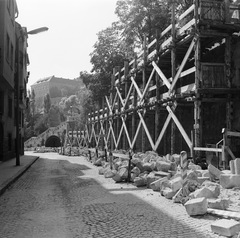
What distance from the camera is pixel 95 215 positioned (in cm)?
674

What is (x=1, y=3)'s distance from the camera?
55.2 ft

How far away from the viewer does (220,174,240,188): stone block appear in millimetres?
8328

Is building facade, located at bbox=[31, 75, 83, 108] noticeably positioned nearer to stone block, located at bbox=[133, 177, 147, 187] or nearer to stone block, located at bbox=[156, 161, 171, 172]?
stone block, located at bbox=[156, 161, 171, 172]

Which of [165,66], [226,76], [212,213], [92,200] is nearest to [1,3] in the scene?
[165,66]

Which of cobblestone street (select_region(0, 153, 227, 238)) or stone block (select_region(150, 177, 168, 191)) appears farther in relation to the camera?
stone block (select_region(150, 177, 168, 191))

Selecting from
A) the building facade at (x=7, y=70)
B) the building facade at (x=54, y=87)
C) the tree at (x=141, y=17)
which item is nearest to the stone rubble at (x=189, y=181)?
the building facade at (x=7, y=70)

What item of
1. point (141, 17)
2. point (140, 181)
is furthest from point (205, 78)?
point (141, 17)

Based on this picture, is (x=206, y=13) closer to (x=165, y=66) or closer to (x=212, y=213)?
(x=165, y=66)

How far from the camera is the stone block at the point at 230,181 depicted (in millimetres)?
8328

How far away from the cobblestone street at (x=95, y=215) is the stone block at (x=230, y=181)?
1.55 meters

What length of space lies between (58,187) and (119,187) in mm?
2029

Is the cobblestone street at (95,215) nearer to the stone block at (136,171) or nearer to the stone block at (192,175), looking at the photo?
the stone block at (192,175)

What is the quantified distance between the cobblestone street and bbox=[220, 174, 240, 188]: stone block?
1.55 meters

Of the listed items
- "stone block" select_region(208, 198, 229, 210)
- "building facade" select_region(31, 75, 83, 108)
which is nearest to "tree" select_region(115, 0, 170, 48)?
"stone block" select_region(208, 198, 229, 210)
